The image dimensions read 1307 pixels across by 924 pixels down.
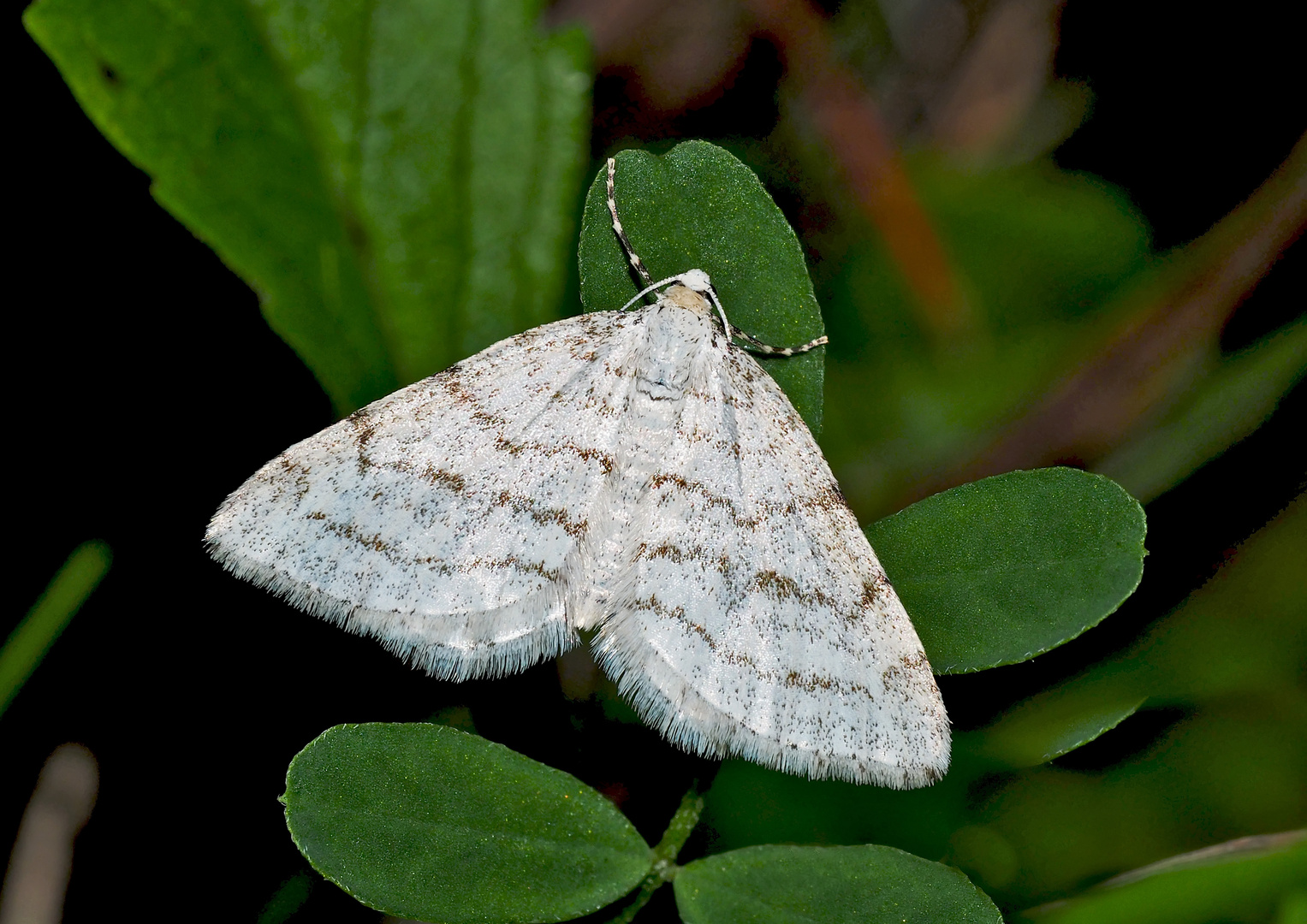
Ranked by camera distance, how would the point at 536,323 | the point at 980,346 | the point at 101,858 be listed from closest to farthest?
the point at 101,858 < the point at 536,323 < the point at 980,346

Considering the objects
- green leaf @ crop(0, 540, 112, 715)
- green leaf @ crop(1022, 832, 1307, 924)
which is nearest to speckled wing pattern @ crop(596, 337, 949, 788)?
green leaf @ crop(1022, 832, 1307, 924)

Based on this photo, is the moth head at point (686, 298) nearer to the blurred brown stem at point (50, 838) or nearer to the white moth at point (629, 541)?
the white moth at point (629, 541)

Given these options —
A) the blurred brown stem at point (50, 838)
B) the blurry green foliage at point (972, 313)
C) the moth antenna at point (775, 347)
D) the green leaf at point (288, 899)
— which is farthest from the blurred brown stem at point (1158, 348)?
the blurred brown stem at point (50, 838)

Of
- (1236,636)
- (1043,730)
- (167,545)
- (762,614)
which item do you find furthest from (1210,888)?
(167,545)

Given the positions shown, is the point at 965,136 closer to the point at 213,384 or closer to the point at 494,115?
the point at 494,115

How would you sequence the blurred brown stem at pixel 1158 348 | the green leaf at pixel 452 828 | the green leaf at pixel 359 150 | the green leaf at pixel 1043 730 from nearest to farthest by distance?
the green leaf at pixel 452 828, the green leaf at pixel 1043 730, the green leaf at pixel 359 150, the blurred brown stem at pixel 1158 348

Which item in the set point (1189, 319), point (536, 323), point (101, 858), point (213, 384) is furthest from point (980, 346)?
point (101, 858)
